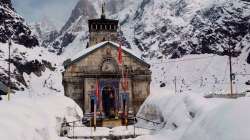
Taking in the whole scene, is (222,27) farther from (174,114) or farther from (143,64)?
(174,114)

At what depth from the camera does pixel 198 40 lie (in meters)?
156

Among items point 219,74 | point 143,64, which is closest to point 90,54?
point 143,64

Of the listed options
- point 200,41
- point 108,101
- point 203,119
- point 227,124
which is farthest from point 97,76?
point 200,41

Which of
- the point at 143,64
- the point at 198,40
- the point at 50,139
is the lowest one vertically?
the point at 50,139

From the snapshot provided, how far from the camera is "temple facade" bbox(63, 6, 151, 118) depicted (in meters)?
42.4

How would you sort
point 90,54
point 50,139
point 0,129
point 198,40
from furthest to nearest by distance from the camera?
point 198,40
point 90,54
point 50,139
point 0,129

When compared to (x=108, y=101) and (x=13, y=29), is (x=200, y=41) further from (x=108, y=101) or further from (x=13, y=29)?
(x=108, y=101)

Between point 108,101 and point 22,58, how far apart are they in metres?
78.9

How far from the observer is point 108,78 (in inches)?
1687

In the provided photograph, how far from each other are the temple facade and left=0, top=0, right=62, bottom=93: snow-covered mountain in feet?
188

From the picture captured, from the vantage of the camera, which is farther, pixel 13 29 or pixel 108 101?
pixel 13 29

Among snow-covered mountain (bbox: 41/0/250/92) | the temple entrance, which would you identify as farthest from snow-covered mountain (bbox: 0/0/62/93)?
the temple entrance

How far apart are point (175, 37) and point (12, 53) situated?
76262 millimetres

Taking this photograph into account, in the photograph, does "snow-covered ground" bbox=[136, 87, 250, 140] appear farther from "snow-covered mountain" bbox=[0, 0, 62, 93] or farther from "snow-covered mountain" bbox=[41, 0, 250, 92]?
"snow-covered mountain" bbox=[0, 0, 62, 93]
